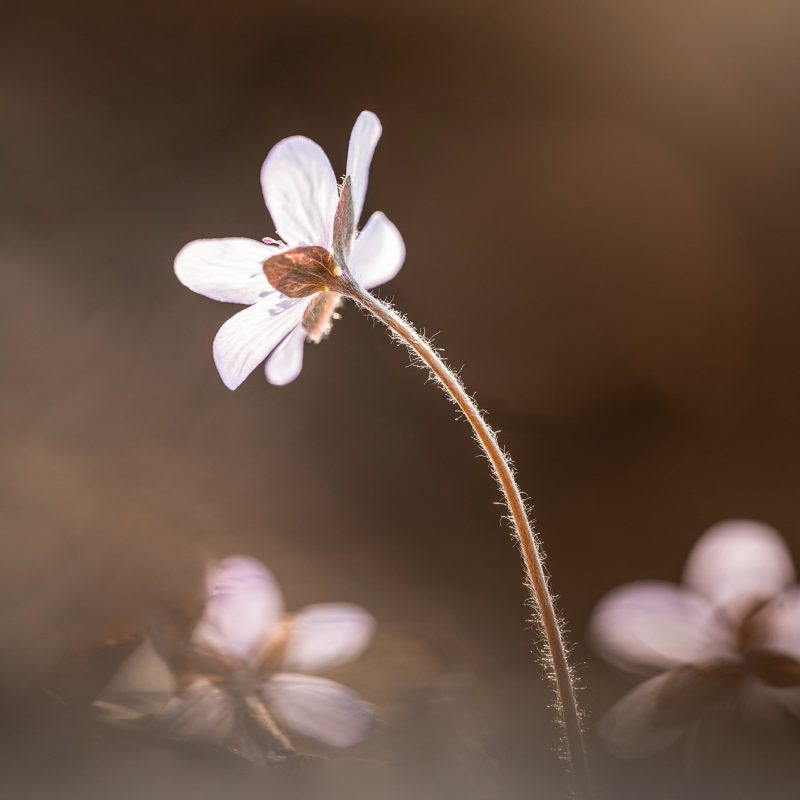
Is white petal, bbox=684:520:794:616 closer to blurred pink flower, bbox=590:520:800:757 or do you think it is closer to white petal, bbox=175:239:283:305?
blurred pink flower, bbox=590:520:800:757

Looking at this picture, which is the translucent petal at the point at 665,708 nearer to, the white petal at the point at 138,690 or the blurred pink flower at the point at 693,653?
the blurred pink flower at the point at 693,653

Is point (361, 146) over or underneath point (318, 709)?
over

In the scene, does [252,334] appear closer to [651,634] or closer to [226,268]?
[226,268]

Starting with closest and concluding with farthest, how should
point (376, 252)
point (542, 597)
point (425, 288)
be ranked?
1. point (542, 597)
2. point (376, 252)
3. point (425, 288)

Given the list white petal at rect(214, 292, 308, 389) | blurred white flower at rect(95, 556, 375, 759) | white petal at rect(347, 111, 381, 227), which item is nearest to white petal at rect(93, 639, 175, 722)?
blurred white flower at rect(95, 556, 375, 759)

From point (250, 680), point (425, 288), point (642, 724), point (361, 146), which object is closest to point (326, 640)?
point (250, 680)

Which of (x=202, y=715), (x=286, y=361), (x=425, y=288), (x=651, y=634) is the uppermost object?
(x=425, y=288)

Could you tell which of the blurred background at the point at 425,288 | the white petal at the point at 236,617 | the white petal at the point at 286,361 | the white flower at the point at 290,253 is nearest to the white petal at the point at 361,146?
the white flower at the point at 290,253

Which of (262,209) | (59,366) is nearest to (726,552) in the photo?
(59,366)
